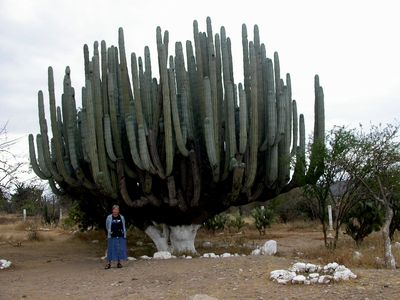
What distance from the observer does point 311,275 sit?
8.21 metres

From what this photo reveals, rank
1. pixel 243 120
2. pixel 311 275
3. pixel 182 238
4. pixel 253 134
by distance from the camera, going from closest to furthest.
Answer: pixel 311 275 → pixel 243 120 → pixel 253 134 → pixel 182 238

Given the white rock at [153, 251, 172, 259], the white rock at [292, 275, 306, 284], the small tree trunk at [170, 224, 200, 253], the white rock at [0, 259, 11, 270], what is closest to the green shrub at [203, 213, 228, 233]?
the small tree trunk at [170, 224, 200, 253]

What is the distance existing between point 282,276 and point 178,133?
453 centimetres

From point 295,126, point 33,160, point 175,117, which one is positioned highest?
point 175,117

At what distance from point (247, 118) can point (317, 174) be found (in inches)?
89.7

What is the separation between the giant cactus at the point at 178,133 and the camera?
12133mm

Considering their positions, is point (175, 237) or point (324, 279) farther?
point (175, 237)

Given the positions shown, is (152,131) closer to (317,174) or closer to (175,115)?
(175,115)

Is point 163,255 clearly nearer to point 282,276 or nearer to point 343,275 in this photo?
point 282,276

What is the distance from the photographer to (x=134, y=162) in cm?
1205

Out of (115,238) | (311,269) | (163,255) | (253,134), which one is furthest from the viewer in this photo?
(163,255)

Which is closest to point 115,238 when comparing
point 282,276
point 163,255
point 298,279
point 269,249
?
point 163,255

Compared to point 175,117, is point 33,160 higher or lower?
lower

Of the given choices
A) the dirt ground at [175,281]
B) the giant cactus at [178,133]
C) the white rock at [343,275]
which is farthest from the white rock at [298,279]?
the giant cactus at [178,133]
